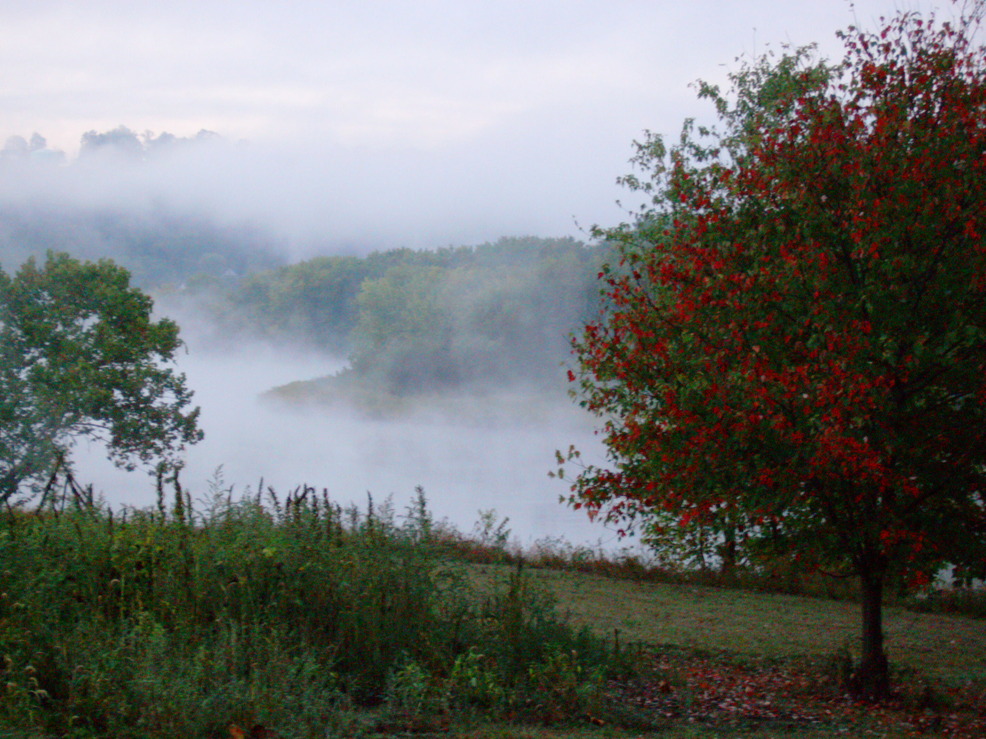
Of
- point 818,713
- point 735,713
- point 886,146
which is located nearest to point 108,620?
point 735,713

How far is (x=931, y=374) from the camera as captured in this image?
6664 millimetres

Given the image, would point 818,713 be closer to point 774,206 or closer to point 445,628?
point 445,628

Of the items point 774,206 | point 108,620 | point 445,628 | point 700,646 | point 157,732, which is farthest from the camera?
point 700,646

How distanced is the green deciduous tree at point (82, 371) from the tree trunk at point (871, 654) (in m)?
25.2

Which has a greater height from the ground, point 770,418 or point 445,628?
point 770,418

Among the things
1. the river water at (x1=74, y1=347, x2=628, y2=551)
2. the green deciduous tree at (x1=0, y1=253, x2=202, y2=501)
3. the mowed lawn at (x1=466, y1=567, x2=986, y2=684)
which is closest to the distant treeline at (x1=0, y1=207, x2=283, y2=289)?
the river water at (x1=74, y1=347, x2=628, y2=551)

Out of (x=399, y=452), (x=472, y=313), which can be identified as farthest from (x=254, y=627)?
(x=399, y=452)

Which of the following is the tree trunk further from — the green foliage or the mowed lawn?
the green foliage

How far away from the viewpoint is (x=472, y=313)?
254ft

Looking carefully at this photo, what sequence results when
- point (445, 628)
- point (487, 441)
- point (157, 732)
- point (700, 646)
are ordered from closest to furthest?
point (157, 732)
point (445, 628)
point (700, 646)
point (487, 441)

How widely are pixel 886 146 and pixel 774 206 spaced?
1.05 m

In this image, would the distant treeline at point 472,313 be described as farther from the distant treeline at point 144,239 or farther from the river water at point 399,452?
the distant treeline at point 144,239

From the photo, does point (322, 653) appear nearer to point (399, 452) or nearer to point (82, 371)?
point (82, 371)

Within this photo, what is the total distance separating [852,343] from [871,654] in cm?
288
